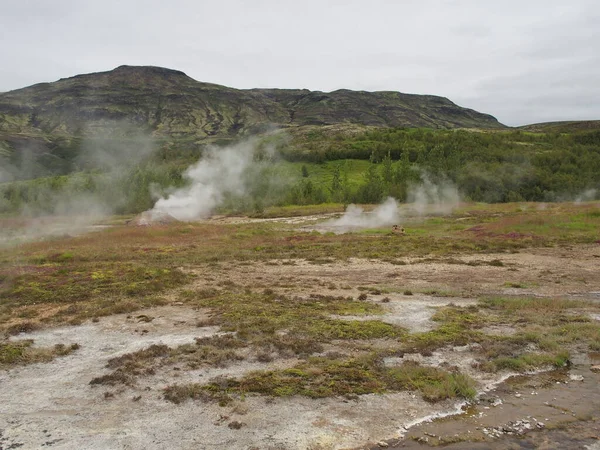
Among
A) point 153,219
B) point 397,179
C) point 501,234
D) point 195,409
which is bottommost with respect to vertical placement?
point 153,219

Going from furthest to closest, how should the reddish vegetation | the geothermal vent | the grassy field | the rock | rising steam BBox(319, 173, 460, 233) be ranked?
rising steam BBox(319, 173, 460, 233) < the geothermal vent < the reddish vegetation < the grassy field < the rock

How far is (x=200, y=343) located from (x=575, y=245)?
34841 mm

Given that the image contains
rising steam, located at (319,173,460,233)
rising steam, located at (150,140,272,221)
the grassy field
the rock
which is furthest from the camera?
rising steam, located at (150,140,272,221)

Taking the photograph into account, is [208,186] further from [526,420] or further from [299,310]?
[526,420]

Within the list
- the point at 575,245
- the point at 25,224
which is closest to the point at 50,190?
the point at 25,224

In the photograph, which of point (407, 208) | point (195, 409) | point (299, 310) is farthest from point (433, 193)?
point (195, 409)

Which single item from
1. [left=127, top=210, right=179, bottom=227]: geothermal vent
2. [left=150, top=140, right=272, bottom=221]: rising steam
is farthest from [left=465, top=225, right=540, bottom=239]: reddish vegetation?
[left=150, top=140, right=272, bottom=221]: rising steam

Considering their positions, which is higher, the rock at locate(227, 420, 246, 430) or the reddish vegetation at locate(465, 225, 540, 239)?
the rock at locate(227, 420, 246, 430)

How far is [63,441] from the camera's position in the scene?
32.6 ft

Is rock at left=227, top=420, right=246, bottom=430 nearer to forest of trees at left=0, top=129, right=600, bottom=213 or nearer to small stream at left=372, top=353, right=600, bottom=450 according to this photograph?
small stream at left=372, top=353, right=600, bottom=450

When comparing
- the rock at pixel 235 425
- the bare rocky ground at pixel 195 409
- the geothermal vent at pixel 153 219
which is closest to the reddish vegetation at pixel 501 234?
the bare rocky ground at pixel 195 409

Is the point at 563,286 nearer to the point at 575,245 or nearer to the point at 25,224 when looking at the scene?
the point at 575,245

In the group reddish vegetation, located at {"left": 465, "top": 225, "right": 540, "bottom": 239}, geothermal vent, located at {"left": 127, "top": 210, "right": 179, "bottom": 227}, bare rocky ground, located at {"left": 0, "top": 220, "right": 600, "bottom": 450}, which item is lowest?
geothermal vent, located at {"left": 127, "top": 210, "right": 179, "bottom": 227}

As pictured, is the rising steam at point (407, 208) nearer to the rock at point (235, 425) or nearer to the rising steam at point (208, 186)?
the rising steam at point (208, 186)
